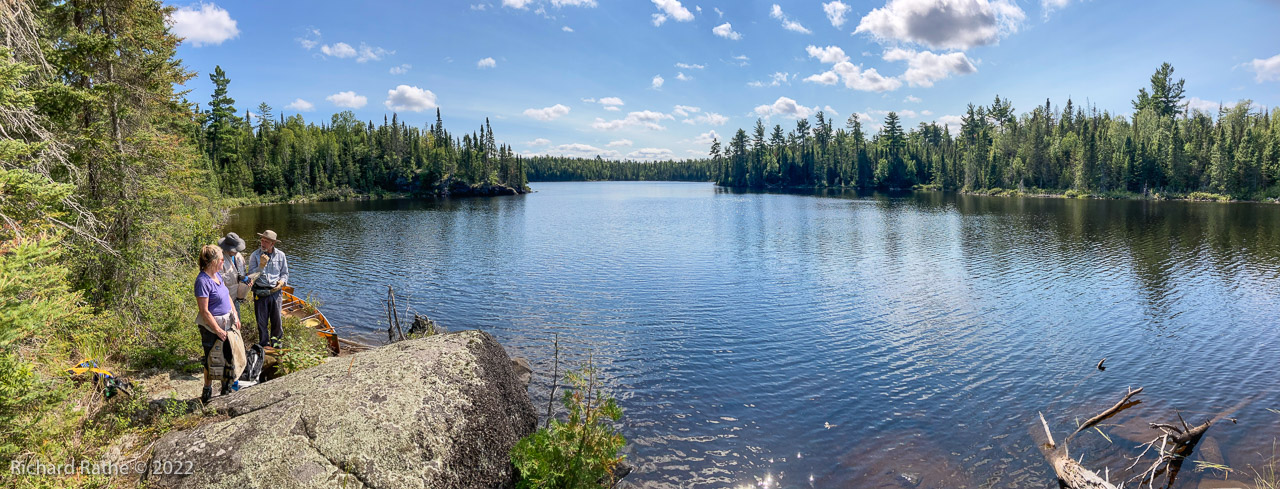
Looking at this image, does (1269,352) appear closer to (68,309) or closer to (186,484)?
(186,484)

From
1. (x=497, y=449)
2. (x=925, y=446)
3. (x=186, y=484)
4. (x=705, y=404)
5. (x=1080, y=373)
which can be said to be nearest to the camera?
(x=186, y=484)

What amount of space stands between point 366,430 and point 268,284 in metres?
5.48

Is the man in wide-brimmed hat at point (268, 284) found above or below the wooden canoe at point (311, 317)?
above

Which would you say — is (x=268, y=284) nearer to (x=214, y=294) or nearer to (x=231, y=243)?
(x=231, y=243)

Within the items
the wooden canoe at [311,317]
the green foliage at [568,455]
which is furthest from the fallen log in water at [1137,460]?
the wooden canoe at [311,317]

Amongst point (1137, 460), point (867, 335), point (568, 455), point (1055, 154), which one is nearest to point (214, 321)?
point (568, 455)

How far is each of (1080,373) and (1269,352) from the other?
622 centimetres

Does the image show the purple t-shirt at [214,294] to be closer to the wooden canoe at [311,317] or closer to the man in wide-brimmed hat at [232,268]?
the man in wide-brimmed hat at [232,268]

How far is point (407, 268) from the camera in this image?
89.6 feet

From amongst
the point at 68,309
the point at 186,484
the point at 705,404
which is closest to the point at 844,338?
the point at 705,404

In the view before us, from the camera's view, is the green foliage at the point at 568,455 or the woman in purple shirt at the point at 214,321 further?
the woman in purple shirt at the point at 214,321

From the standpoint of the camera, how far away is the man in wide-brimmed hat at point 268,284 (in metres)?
9.97

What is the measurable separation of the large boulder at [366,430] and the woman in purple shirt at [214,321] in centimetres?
114

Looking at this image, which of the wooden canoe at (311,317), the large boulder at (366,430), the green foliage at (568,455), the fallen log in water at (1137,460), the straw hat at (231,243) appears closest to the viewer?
the large boulder at (366,430)
